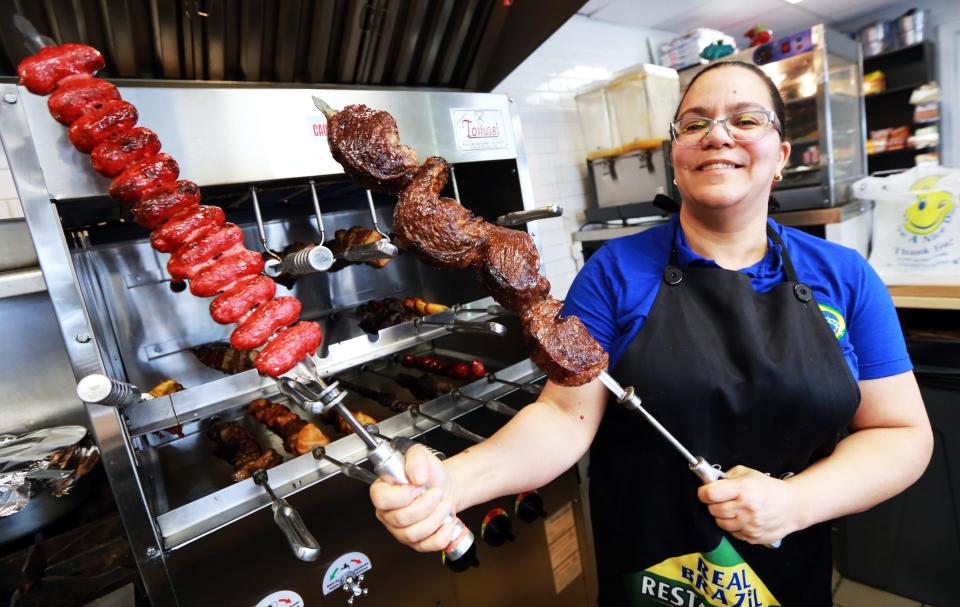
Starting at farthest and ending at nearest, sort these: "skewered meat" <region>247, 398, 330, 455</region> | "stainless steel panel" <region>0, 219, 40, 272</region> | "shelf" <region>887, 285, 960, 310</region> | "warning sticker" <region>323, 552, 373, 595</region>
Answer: "shelf" <region>887, 285, 960, 310</region>, "stainless steel panel" <region>0, 219, 40, 272</region>, "skewered meat" <region>247, 398, 330, 455</region>, "warning sticker" <region>323, 552, 373, 595</region>

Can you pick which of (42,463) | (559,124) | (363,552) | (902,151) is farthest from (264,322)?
(902,151)

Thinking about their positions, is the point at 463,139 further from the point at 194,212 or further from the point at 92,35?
the point at 92,35

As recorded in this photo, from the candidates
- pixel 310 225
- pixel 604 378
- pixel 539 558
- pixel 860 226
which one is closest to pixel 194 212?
pixel 604 378

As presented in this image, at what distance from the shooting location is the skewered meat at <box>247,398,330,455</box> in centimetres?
177

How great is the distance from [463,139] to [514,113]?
0.34 m

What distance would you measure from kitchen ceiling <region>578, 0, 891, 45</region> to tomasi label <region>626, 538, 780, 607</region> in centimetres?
427

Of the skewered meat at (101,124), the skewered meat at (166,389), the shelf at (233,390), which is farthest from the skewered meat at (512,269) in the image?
the skewered meat at (166,389)

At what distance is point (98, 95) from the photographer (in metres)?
1.15

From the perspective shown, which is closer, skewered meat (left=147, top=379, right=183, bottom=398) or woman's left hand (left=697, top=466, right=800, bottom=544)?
woman's left hand (left=697, top=466, right=800, bottom=544)

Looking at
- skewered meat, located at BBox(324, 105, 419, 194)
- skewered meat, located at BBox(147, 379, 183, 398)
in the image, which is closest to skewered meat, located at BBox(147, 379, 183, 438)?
skewered meat, located at BBox(147, 379, 183, 398)

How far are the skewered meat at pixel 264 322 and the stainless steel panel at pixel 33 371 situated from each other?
1.64 metres

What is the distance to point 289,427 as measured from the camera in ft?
6.22

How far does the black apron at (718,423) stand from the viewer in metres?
1.31

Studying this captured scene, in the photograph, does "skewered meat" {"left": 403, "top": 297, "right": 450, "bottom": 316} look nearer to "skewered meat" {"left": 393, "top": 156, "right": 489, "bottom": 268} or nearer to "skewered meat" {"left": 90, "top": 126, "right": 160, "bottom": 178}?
"skewered meat" {"left": 393, "top": 156, "right": 489, "bottom": 268}
